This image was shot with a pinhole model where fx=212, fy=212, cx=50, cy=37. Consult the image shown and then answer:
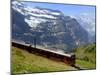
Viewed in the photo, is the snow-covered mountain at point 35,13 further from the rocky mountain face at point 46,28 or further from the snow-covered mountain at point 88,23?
the snow-covered mountain at point 88,23

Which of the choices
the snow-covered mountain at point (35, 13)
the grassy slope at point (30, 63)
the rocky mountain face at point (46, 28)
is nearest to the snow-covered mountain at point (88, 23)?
the rocky mountain face at point (46, 28)

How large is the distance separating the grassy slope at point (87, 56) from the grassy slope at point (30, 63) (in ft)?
0.84

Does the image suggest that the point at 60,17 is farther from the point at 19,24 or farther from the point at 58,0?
the point at 19,24

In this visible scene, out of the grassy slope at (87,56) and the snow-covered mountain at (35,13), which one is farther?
the grassy slope at (87,56)

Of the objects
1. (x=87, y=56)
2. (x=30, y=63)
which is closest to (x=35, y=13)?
(x=30, y=63)

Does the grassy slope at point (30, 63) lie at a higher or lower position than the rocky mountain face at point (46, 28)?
lower

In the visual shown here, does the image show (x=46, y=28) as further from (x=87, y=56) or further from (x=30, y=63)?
(x=87, y=56)

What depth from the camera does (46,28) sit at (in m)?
2.81

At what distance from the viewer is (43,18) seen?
9.20ft

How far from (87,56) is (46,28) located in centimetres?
73

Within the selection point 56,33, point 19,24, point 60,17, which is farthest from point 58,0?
point 19,24

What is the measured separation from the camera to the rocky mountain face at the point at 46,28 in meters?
2.67

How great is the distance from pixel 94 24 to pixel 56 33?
606mm

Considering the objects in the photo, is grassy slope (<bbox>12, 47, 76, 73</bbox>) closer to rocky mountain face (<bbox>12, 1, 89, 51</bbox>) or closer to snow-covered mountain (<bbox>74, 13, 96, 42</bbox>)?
rocky mountain face (<bbox>12, 1, 89, 51</bbox>)
